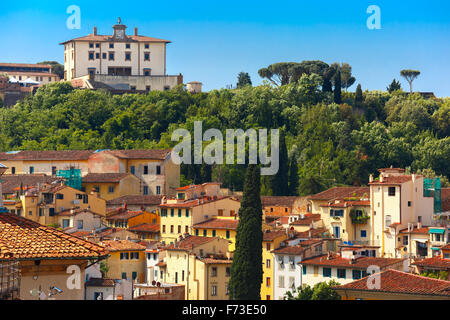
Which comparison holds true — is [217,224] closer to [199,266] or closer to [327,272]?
[199,266]

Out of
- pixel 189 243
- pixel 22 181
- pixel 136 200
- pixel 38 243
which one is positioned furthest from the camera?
pixel 22 181

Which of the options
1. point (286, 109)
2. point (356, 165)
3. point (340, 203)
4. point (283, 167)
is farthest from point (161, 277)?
point (286, 109)

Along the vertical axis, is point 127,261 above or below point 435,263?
below

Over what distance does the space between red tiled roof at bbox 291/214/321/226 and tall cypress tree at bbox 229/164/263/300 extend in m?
7.12

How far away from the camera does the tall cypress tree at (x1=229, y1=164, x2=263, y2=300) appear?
37.5 m

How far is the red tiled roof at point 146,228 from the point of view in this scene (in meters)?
50.4

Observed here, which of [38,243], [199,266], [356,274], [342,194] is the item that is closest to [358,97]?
[342,194]

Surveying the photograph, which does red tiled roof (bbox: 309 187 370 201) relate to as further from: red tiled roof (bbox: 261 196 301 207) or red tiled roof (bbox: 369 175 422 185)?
red tiled roof (bbox: 369 175 422 185)

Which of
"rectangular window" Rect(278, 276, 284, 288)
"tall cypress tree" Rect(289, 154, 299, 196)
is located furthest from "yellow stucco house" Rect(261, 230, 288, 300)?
"tall cypress tree" Rect(289, 154, 299, 196)

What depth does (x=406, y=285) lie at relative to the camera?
99.8 feet

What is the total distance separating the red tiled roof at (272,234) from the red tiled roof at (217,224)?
2.23 m

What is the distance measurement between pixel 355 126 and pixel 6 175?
2573 cm

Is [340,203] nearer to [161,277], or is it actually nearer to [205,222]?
[205,222]

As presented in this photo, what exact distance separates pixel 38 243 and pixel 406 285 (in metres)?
21.5
